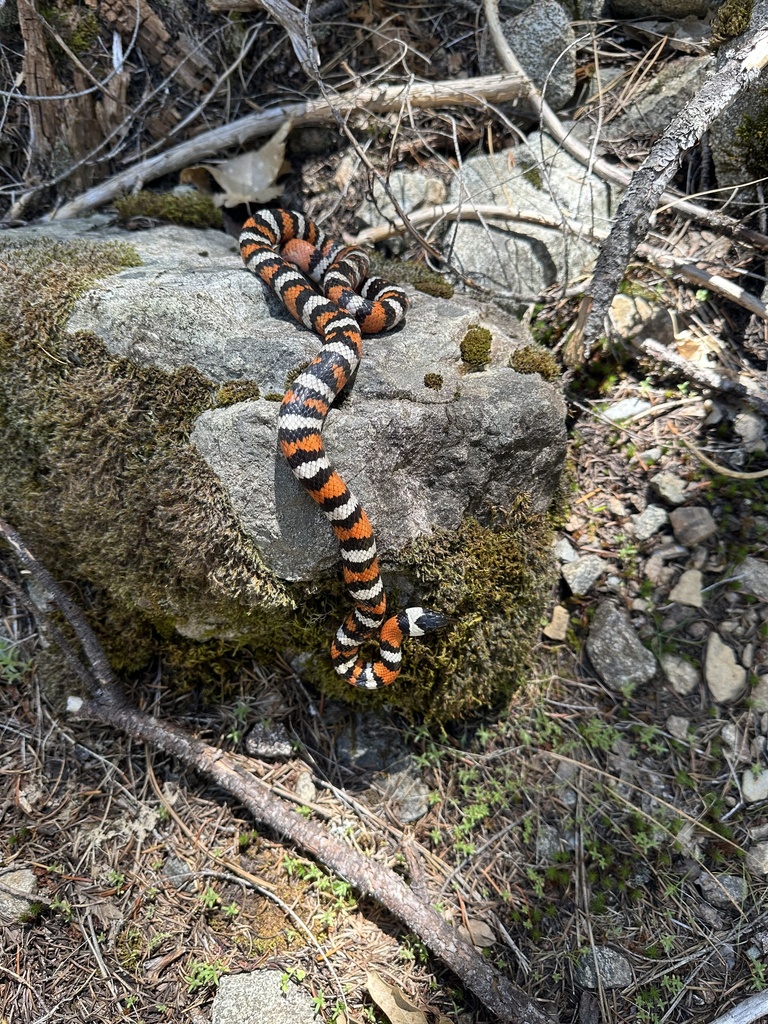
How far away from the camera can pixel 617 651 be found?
3588 mm

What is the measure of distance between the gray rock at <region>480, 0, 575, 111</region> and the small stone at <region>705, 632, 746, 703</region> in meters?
3.72

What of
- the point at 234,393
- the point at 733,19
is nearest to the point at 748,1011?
the point at 234,393

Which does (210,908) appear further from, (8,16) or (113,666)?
(8,16)

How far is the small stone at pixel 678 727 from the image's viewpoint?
11.1 feet

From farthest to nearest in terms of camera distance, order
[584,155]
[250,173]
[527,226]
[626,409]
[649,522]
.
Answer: [250,173] → [527,226] → [584,155] → [626,409] → [649,522]

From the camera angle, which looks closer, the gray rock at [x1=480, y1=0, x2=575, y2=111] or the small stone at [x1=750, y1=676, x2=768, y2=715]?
the small stone at [x1=750, y1=676, x2=768, y2=715]

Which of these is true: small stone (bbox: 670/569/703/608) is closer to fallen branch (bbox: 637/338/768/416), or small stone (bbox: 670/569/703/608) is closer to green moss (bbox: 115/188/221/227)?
fallen branch (bbox: 637/338/768/416)

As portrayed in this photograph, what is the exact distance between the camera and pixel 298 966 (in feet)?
9.93

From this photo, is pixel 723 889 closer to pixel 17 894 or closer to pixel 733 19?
pixel 17 894

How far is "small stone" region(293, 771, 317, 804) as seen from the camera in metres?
3.42

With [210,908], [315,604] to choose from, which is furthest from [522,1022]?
[315,604]

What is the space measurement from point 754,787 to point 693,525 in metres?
1.39

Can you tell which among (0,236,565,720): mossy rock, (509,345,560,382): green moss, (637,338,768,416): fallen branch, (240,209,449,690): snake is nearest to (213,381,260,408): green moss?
(0,236,565,720): mossy rock

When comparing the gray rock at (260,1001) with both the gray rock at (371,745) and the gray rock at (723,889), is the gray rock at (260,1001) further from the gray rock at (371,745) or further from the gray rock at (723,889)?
the gray rock at (723,889)
